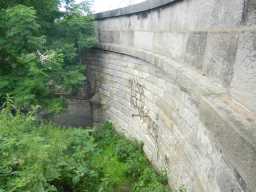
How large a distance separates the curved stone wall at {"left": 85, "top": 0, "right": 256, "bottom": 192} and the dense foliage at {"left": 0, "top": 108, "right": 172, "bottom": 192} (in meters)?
0.43

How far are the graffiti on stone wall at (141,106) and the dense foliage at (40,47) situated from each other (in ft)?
6.26

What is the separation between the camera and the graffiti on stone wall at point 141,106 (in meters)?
5.43

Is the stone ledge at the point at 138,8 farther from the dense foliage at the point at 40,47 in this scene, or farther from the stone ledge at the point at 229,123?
the stone ledge at the point at 229,123

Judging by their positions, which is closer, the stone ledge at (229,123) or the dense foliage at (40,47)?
the stone ledge at (229,123)

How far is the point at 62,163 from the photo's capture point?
466 centimetres

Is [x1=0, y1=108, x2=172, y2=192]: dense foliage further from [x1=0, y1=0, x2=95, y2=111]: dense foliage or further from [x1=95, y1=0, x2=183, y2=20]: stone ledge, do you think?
[x1=95, y1=0, x2=183, y2=20]: stone ledge

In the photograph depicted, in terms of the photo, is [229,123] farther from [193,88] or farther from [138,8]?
[138,8]

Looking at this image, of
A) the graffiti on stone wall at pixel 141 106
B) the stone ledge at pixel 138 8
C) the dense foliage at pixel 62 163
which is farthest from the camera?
the graffiti on stone wall at pixel 141 106

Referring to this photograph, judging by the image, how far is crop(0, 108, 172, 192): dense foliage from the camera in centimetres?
375

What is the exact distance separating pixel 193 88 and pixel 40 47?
529 centimetres

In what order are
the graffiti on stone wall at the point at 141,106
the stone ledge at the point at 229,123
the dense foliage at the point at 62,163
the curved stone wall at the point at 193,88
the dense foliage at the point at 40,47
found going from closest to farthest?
1. the stone ledge at the point at 229,123
2. the curved stone wall at the point at 193,88
3. the dense foliage at the point at 62,163
4. the graffiti on stone wall at the point at 141,106
5. the dense foliage at the point at 40,47

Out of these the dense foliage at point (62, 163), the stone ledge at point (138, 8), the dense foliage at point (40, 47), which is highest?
the stone ledge at point (138, 8)

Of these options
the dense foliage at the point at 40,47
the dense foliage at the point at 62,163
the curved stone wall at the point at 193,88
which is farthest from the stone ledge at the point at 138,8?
the dense foliage at the point at 62,163

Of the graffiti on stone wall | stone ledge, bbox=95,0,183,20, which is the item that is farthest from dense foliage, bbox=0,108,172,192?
stone ledge, bbox=95,0,183,20
